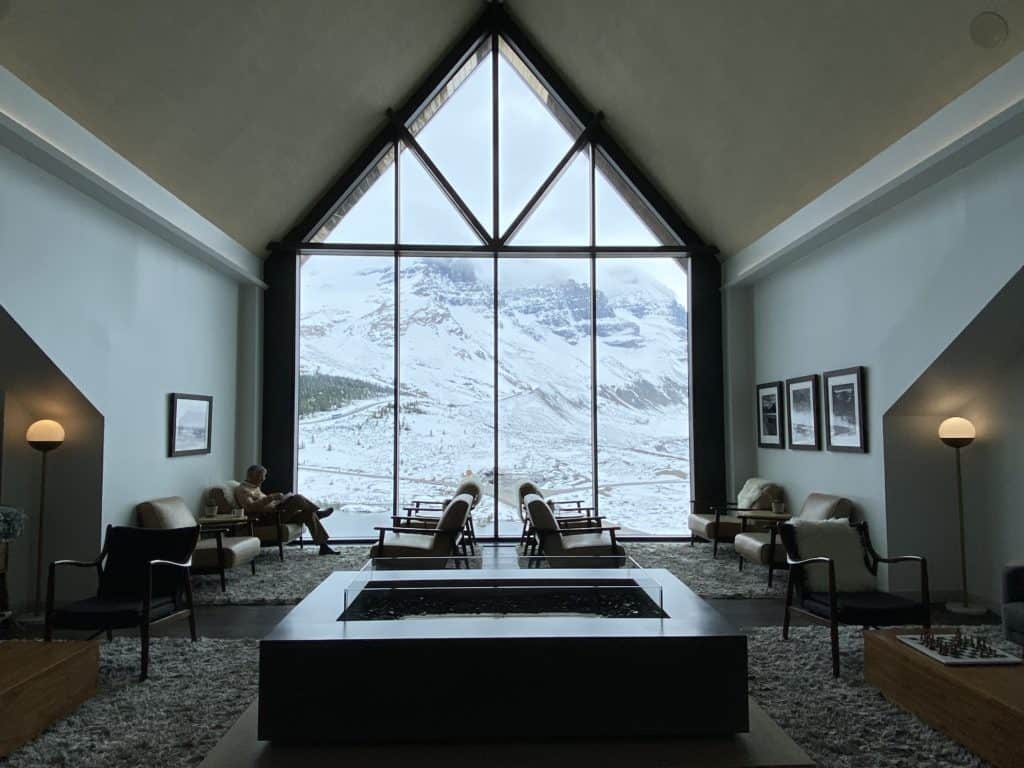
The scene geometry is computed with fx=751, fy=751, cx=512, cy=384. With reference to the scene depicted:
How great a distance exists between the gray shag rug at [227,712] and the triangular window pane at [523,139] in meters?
7.30

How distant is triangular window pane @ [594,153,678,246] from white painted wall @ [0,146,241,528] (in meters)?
5.30

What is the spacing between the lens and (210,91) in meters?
7.13

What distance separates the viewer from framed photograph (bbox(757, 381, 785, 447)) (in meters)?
9.59

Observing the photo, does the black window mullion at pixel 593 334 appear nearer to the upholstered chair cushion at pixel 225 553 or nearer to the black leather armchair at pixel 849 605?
the upholstered chair cushion at pixel 225 553

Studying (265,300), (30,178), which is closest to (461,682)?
(30,178)

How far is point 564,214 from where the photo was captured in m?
10.8

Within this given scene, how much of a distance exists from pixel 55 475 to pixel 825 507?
7449mm

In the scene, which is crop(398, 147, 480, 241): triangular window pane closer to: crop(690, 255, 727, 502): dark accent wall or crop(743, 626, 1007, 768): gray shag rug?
crop(690, 255, 727, 502): dark accent wall

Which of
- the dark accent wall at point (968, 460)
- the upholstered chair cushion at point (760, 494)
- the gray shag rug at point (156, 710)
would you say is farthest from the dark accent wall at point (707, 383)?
the gray shag rug at point (156, 710)

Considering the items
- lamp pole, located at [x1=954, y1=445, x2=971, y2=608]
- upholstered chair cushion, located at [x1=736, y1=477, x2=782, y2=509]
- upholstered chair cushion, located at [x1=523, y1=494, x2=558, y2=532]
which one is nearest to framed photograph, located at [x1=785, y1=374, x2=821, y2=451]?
upholstered chair cushion, located at [x1=736, y1=477, x2=782, y2=509]

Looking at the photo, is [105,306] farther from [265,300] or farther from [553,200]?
[553,200]

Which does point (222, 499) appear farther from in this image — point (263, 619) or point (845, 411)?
point (845, 411)

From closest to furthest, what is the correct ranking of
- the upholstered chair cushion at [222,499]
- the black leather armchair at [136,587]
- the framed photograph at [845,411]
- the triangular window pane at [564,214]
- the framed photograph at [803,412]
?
the black leather armchair at [136,587] < the framed photograph at [845,411] < the framed photograph at [803,412] < the upholstered chair cushion at [222,499] < the triangular window pane at [564,214]

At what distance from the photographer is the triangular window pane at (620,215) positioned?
426 inches
